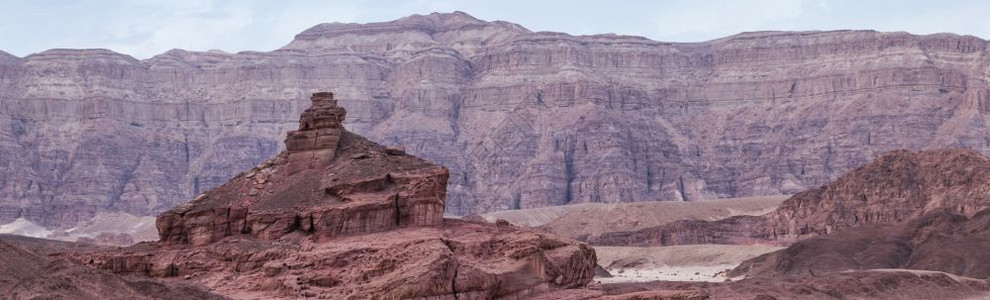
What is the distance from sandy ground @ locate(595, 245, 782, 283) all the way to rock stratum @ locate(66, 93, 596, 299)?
6726cm

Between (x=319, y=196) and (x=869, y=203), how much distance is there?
328ft

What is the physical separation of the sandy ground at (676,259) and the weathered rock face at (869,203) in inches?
346

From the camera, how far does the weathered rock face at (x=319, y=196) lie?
150 feet

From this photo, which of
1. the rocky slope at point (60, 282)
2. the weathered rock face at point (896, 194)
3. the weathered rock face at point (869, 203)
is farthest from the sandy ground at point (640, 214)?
the rocky slope at point (60, 282)

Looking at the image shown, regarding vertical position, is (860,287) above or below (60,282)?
below

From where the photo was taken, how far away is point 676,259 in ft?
435

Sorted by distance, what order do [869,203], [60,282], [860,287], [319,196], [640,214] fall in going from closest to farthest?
[60,282] → [319,196] → [860,287] → [869,203] → [640,214]

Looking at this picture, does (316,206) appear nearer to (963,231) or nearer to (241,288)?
(241,288)

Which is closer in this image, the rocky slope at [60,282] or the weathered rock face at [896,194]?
the rocky slope at [60,282]

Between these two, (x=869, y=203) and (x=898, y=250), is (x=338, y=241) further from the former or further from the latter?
(x=869, y=203)

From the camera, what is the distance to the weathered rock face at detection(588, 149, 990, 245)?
130 metres

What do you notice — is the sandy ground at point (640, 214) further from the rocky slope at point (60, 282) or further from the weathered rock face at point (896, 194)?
the rocky slope at point (60, 282)

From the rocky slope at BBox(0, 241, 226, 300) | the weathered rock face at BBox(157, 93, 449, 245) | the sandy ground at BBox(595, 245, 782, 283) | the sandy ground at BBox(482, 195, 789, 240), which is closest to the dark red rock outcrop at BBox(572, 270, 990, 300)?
the weathered rock face at BBox(157, 93, 449, 245)

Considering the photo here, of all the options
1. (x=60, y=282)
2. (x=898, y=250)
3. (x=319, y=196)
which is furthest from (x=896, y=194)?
(x=60, y=282)
